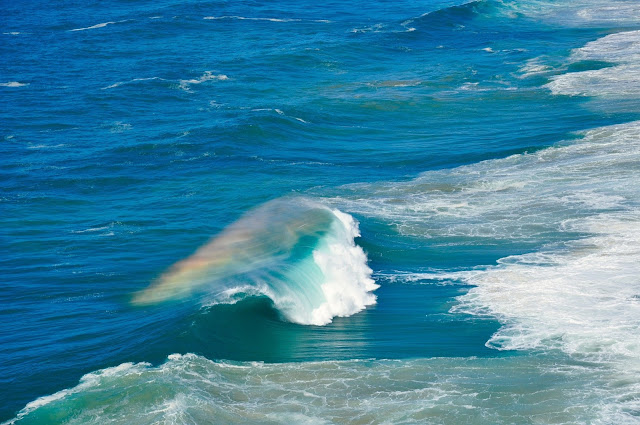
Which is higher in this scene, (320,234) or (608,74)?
(608,74)

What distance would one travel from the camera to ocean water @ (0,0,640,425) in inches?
753

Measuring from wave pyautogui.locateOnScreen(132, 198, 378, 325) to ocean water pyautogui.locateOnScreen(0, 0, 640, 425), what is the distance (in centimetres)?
10

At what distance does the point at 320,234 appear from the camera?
2822 cm

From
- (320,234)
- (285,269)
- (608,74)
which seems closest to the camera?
(285,269)

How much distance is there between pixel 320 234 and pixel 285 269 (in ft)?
9.26

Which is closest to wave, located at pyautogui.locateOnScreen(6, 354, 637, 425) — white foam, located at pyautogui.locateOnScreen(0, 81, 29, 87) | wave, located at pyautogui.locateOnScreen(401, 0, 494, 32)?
white foam, located at pyautogui.locateOnScreen(0, 81, 29, 87)

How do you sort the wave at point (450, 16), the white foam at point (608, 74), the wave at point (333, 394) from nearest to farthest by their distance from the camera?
the wave at point (333, 394) → the white foam at point (608, 74) → the wave at point (450, 16)

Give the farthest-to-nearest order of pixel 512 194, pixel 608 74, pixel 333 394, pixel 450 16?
pixel 450 16 < pixel 608 74 < pixel 512 194 < pixel 333 394

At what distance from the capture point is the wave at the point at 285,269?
24.1 m

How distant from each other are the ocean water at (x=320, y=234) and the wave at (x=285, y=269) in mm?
95

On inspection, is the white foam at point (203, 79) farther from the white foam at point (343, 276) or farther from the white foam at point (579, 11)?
the white foam at point (579, 11)

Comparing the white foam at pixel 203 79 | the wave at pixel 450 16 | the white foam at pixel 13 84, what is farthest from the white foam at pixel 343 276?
the wave at pixel 450 16

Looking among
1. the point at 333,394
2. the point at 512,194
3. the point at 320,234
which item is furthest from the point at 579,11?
the point at 333,394

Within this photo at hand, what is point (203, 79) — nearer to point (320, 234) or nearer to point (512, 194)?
point (512, 194)
